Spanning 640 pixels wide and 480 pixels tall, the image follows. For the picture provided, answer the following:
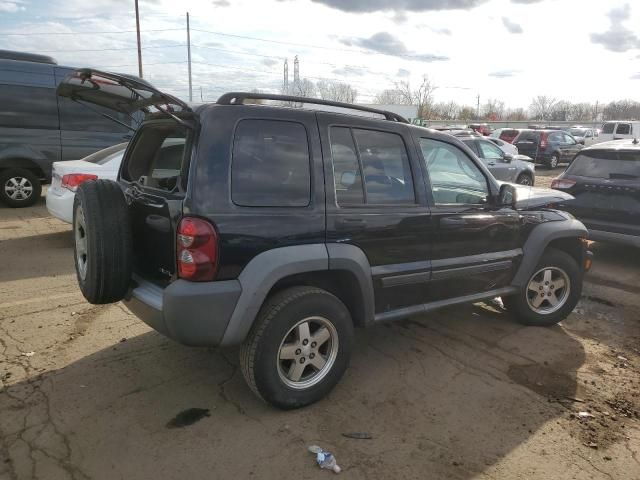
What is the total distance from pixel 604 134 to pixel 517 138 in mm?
9115

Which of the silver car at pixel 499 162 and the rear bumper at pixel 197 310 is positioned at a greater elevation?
the silver car at pixel 499 162

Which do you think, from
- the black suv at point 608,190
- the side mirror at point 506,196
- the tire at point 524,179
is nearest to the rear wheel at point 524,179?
the tire at point 524,179

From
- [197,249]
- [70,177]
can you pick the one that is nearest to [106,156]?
[70,177]

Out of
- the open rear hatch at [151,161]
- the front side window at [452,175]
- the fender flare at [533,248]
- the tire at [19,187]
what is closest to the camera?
the open rear hatch at [151,161]

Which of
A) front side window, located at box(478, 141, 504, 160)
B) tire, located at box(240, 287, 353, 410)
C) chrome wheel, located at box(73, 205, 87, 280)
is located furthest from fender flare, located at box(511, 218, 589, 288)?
front side window, located at box(478, 141, 504, 160)

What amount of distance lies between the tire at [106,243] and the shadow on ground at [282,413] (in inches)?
28.5

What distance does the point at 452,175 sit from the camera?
3945 millimetres

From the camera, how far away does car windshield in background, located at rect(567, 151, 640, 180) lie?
648 cm

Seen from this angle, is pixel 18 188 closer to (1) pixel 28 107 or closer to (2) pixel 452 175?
(1) pixel 28 107

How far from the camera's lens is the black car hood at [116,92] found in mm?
3037

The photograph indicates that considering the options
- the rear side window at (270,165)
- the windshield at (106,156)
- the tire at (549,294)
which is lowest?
the tire at (549,294)

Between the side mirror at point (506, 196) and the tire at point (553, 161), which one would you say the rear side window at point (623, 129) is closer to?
the tire at point (553, 161)

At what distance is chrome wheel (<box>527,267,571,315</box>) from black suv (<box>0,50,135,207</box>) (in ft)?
25.1

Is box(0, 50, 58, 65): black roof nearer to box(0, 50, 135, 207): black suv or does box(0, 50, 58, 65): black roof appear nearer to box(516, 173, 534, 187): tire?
box(0, 50, 135, 207): black suv
